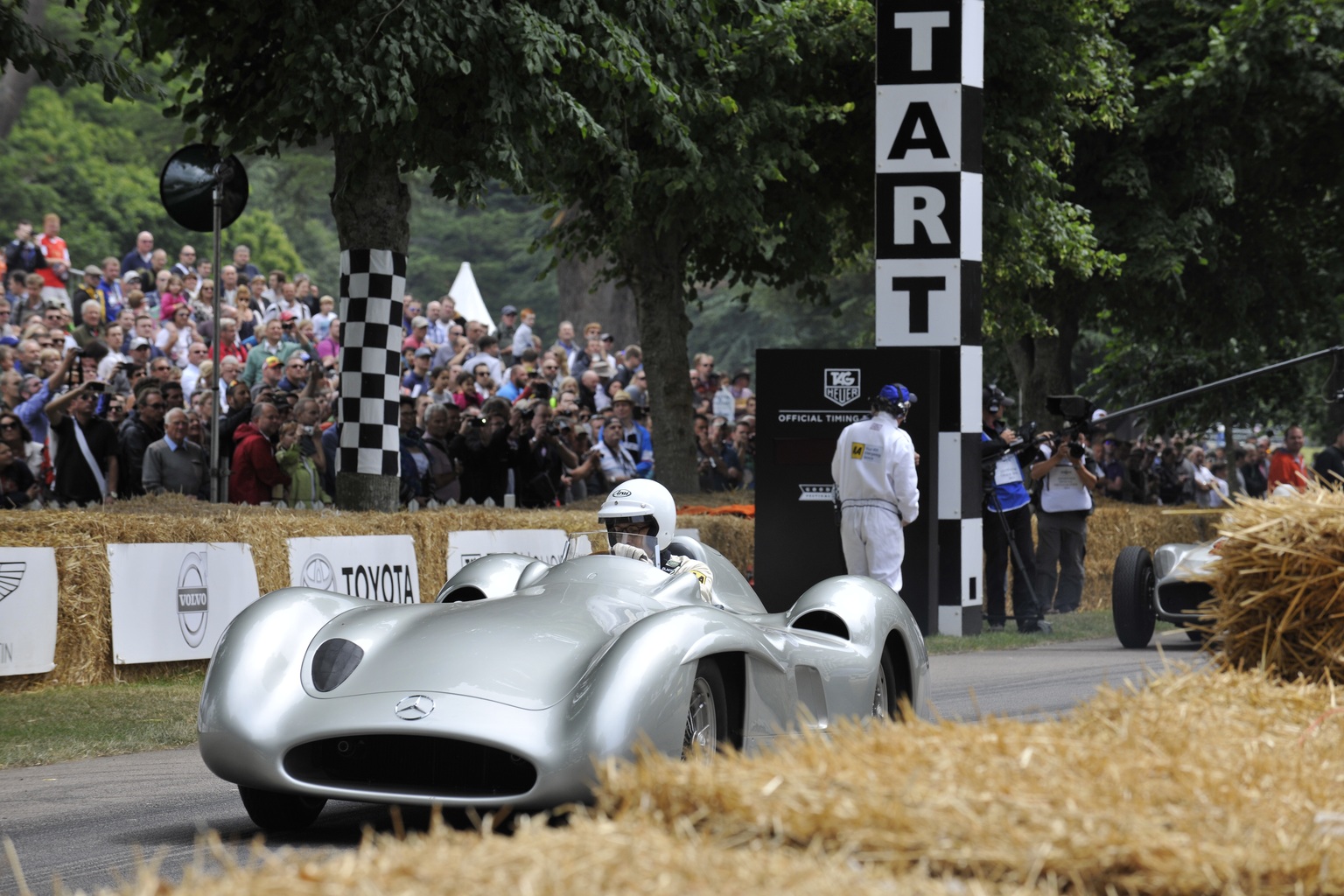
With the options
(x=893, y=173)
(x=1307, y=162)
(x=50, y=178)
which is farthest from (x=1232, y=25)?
(x=50, y=178)

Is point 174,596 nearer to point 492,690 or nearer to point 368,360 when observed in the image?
point 368,360

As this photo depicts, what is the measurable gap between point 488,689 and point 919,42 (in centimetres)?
1025

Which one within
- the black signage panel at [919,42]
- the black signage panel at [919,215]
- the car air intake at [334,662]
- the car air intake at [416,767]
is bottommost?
Result: the car air intake at [416,767]

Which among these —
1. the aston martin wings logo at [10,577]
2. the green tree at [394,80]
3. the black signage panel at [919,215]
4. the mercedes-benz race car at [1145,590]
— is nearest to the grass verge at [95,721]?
the aston martin wings logo at [10,577]

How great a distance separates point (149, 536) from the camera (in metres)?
11.2

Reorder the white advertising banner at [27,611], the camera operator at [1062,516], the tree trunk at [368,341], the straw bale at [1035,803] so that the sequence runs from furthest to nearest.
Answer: the camera operator at [1062,516]
the tree trunk at [368,341]
the white advertising banner at [27,611]
the straw bale at [1035,803]

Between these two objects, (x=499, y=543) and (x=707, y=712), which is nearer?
(x=707, y=712)

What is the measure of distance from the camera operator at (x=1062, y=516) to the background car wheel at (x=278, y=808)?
11120 mm

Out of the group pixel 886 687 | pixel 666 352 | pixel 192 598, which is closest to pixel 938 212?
pixel 666 352

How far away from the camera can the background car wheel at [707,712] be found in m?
6.01

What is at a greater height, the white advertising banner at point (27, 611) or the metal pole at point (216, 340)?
the metal pole at point (216, 340)

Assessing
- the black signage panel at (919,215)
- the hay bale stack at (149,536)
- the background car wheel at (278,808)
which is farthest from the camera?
the black signage panel at (919,215)

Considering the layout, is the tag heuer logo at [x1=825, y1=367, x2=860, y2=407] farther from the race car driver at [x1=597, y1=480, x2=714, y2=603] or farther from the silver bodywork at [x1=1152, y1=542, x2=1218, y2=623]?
the race car driver at [x1=597, y1=480, x2=714, y2=603]

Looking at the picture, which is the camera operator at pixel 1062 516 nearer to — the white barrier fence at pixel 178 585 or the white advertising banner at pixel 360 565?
the white barrier fence at pixel 178 585
